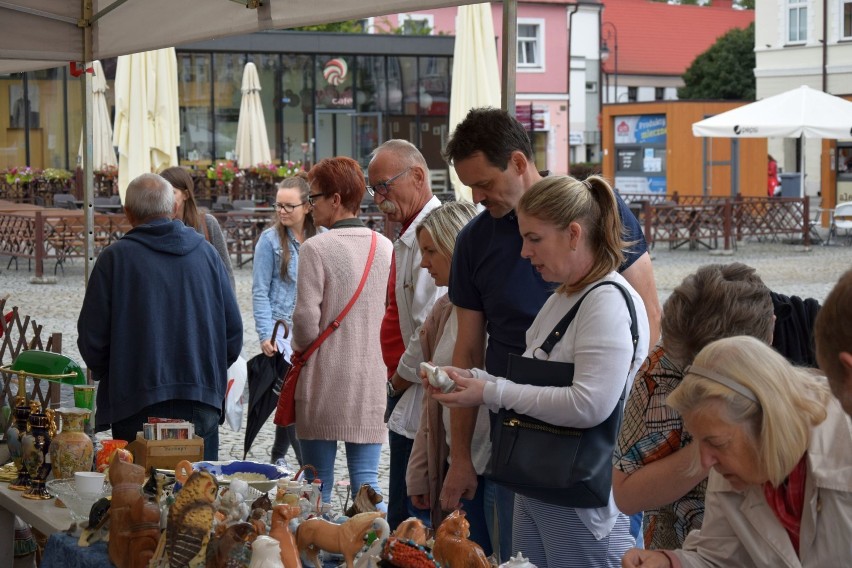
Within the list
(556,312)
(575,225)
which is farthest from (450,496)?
(575,225)

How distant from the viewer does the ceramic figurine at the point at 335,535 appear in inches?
93.9

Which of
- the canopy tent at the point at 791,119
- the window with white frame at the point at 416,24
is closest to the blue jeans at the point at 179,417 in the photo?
the canopy tent at the point at 791,119

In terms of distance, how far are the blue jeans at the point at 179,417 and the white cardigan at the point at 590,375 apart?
1846mm

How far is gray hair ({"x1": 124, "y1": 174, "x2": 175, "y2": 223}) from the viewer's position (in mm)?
4160

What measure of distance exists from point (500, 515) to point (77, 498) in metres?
1.18

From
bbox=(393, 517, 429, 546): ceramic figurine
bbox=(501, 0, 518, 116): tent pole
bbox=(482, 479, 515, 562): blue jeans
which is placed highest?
bbox=(501, 0, 518, 116): tent pole

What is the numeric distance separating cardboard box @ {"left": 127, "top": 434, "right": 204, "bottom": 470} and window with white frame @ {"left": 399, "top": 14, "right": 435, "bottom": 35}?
108 feet

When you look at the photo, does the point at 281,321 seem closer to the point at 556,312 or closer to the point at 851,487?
the point at 556,312

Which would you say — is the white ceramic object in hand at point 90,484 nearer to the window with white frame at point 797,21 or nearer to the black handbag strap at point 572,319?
the black handbag strap at point 572,319

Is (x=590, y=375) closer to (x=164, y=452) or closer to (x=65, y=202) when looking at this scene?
(x=164, y=452)

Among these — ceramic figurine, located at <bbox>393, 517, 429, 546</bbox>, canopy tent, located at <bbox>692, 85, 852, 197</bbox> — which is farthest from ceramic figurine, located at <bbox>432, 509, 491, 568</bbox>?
canopy tent, located at <bbox>692, 85, 852, 197</bbox>

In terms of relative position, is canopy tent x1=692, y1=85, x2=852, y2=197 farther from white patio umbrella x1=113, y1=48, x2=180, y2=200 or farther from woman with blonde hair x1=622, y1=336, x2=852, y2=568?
woman with blonde hair x1=622, y1=336, x2=852, y2=568

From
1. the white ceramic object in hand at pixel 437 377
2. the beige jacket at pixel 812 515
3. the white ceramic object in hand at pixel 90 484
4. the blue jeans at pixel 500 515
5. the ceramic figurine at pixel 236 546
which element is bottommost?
the blue jeans at pixel 500 515

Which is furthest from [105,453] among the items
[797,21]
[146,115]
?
[797,21]
